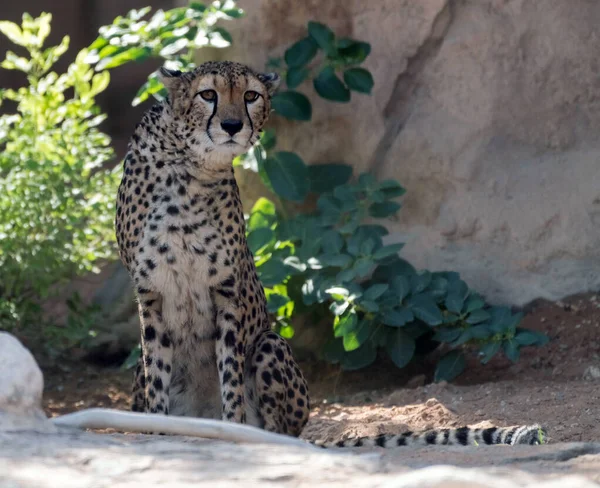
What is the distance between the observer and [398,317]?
16.5ft

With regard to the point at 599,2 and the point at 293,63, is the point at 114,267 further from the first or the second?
the point at 599,2

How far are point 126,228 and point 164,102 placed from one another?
0.50 metres

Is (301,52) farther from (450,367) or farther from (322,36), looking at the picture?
(450,367)

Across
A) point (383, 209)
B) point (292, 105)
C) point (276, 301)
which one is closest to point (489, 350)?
point (383, 209)

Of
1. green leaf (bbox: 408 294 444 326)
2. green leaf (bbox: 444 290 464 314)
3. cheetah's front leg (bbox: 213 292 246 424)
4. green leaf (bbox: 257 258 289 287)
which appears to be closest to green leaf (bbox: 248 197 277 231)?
green leaf (bbox: 257 258 289 287)

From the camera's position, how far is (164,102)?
13.3 feet

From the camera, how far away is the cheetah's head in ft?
12.5

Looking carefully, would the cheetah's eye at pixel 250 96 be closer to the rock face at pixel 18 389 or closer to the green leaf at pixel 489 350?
the rock face at pixel 18 389

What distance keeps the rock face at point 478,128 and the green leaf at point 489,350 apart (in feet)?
1.57

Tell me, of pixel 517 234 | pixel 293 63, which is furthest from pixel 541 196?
pixel 293 63

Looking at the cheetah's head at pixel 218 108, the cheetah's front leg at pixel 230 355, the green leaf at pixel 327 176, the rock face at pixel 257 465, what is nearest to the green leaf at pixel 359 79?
the green leaf at pixel 327 176

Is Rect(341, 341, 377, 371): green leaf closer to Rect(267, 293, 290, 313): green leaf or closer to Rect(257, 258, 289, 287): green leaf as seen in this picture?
Rect(267, 293, 290, 313): green leaf

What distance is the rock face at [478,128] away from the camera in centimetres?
543

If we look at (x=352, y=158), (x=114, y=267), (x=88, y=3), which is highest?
(x=88, y=3)
